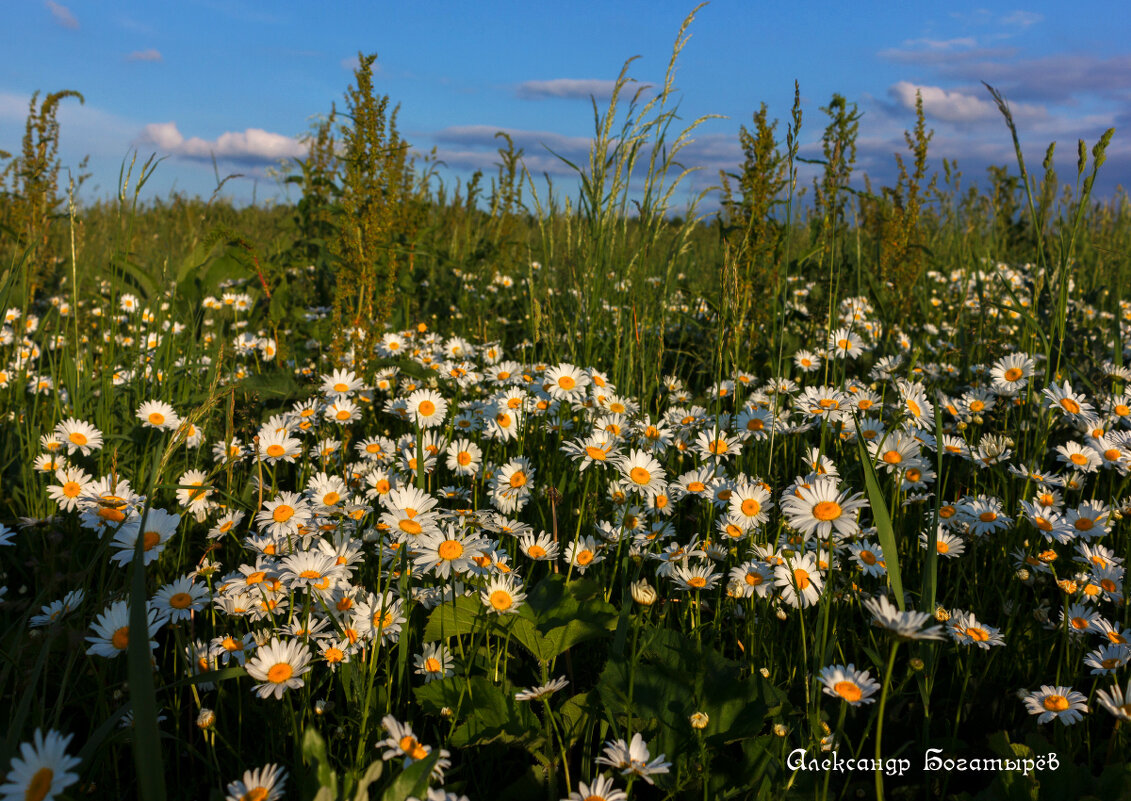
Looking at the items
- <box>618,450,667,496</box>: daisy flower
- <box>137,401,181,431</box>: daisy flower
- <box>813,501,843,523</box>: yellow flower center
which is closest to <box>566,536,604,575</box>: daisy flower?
<box>618,450,667,496</box>: daisy flower

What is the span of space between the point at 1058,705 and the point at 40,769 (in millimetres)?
1614

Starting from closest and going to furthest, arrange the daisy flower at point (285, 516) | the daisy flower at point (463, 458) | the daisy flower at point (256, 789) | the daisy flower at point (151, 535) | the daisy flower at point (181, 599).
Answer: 1. the daisy flower at point (256, 789)
2. the daisy flower at point (181, 599)
3. the daisy flower at point (151, 535)
4. the daisy flower at point (285, 516)
5. the daisy flower at point (463, 458)

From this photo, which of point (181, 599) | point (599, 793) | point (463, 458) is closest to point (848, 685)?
point (599, 793)

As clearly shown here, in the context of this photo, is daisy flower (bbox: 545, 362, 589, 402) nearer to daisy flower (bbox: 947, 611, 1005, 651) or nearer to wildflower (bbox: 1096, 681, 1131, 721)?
daisy flower (bbox: 947, 611, 1005, 651)

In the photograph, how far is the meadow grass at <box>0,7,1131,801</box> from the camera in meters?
1.21

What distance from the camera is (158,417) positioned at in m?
2.40

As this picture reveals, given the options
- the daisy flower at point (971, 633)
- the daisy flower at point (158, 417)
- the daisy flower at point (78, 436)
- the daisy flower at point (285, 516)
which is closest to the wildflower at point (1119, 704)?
the daisy flower at point (971, 633)

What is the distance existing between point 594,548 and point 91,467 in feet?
5.77

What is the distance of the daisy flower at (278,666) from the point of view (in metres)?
1.22

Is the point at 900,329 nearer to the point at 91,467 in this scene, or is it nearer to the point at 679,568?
the point at 679,568

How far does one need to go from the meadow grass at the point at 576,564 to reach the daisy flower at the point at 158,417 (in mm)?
11

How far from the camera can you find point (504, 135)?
444 cm

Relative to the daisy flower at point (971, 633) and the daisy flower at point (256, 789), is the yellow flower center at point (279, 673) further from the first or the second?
the daisy flower at point (971, 633)

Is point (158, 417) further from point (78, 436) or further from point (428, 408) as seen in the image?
point (428, 408)
